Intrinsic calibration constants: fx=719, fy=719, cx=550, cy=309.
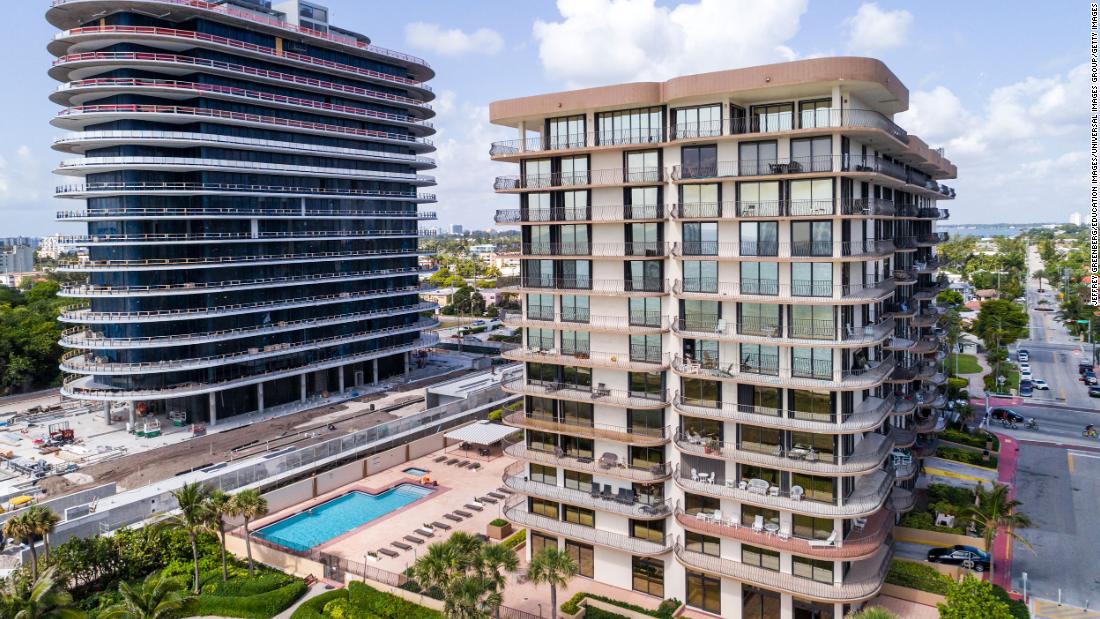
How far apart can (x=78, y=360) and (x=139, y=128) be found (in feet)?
86.0

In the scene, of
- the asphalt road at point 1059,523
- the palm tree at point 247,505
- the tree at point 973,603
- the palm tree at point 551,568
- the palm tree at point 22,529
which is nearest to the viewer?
the tree at point 973,603

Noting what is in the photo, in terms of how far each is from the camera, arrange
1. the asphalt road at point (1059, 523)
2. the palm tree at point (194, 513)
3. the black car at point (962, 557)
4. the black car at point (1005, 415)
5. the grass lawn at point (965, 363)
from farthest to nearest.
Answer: the grass lawn at point (965, 363)
the black car at point (1005, 415)
the black car at point (962, 557)
the asphalt road at point (1059, 523)
the palm tree at point (194, 513)

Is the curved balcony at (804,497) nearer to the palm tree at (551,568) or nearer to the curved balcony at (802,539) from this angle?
the curved balcony at (802,539)

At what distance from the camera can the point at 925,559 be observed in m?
48.9

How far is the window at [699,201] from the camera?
136ft

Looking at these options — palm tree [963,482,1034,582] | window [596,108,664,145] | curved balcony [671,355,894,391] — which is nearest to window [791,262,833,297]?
curved balcony [671,355,894,391]

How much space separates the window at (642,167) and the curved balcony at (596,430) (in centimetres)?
1523

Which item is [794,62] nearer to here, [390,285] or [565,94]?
[565,94]

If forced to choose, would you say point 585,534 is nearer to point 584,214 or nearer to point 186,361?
point 584,214

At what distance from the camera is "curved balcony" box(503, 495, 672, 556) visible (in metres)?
43.8

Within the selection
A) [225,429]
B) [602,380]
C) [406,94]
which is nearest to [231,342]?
[225,429]

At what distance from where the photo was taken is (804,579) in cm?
3984

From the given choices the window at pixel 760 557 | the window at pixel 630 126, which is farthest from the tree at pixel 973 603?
the window at pixel 630 126

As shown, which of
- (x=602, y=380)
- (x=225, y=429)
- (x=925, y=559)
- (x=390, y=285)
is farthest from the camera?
(x=390, y=285)
